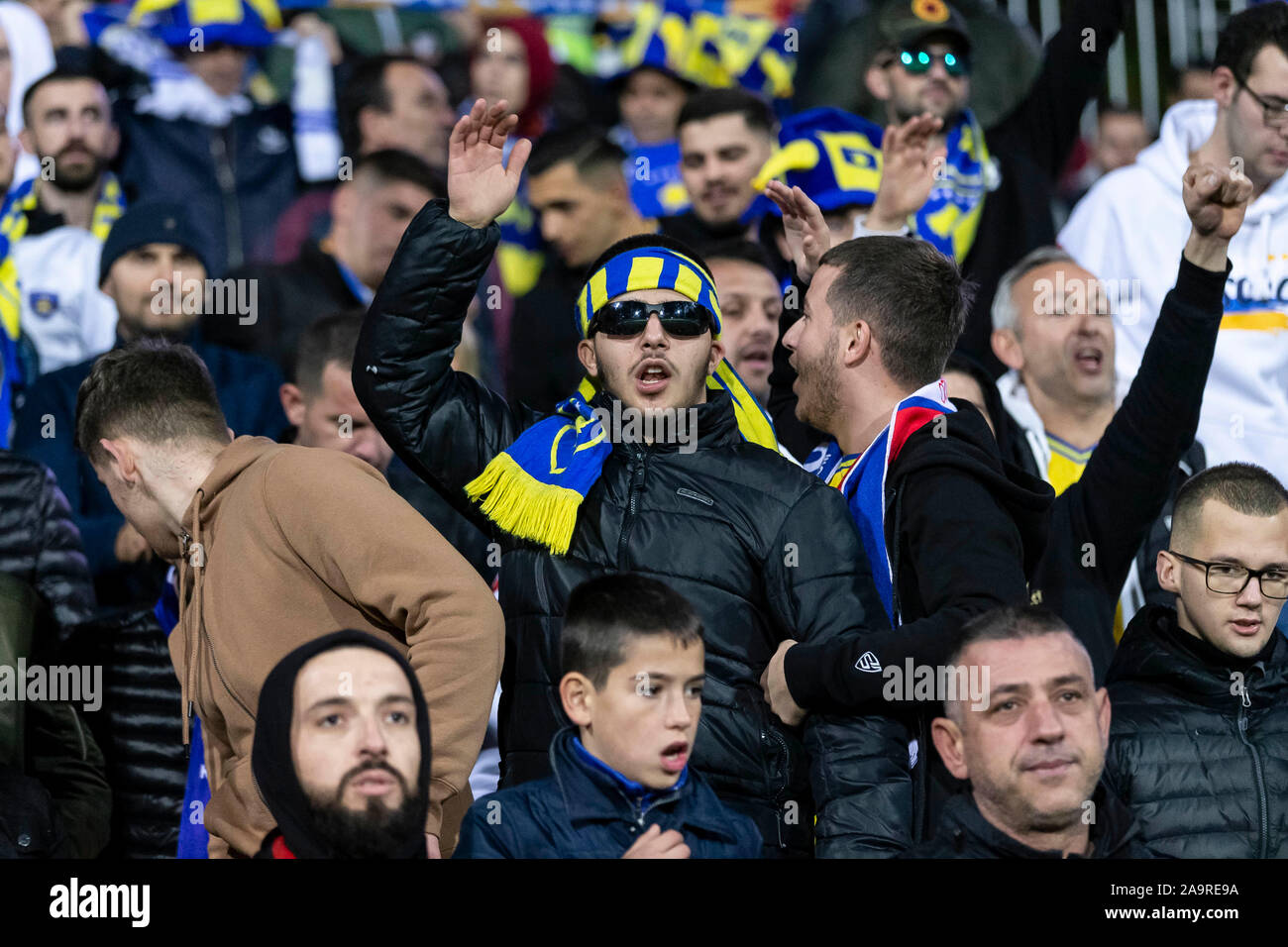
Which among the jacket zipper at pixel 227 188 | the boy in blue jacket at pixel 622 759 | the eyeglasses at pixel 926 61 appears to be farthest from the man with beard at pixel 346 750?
the jacket zipper at pixel 227 188

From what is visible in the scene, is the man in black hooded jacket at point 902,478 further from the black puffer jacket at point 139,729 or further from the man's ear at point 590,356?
the black puffer jacket at point 139,729

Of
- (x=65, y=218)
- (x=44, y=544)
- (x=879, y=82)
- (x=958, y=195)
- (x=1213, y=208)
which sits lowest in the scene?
(x=44, y=544)

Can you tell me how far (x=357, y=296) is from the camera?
792 cm

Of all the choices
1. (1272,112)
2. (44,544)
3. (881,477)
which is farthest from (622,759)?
(1272,112)

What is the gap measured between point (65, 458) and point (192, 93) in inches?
101

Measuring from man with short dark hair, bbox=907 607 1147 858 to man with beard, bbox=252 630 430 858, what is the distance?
3.85ft

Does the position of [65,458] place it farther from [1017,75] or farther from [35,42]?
[1017,75]

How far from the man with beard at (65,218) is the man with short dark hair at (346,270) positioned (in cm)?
53

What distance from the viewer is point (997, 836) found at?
4281 mm

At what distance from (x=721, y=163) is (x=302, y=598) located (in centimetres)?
387

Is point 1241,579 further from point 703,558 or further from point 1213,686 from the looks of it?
point 703,558

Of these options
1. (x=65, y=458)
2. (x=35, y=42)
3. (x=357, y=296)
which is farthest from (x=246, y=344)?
(x=35, y=42)
